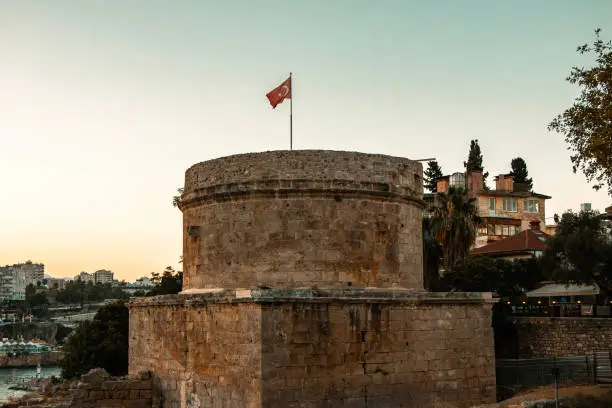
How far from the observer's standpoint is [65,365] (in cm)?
3697

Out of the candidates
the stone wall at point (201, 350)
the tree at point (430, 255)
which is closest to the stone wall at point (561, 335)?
the tree at point (430, 255)

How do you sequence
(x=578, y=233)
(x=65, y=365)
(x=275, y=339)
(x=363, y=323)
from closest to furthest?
(x=275, y=339) < (x=363, y=323) < (x=578, y=233) < (x=65, y=365)

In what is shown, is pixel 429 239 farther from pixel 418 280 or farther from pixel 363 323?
pixel 363 323

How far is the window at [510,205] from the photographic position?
177ft

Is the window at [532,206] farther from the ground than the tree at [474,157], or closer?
closer

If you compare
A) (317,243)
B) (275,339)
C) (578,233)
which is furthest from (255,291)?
(578,233)

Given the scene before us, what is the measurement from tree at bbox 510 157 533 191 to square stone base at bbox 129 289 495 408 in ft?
155

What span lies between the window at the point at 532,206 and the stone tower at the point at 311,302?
39.1m

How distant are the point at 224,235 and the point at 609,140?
9.12m

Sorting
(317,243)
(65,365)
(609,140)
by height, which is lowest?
(65,365)

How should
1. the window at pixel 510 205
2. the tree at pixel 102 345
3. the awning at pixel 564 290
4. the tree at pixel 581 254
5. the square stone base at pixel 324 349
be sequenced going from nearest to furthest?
the square stone base at pixel 324 349
the tree at pixel 581 254
the awning at pixel 564 290
the tree at pixel 102 345
the window at pixel 510 205

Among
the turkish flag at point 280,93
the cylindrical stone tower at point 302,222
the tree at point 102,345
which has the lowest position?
the tree at point 102,345

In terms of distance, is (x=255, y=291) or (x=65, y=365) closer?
(x=255, y=291)

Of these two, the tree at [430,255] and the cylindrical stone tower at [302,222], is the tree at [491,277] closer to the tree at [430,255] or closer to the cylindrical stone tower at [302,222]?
the tree at [430,255]
